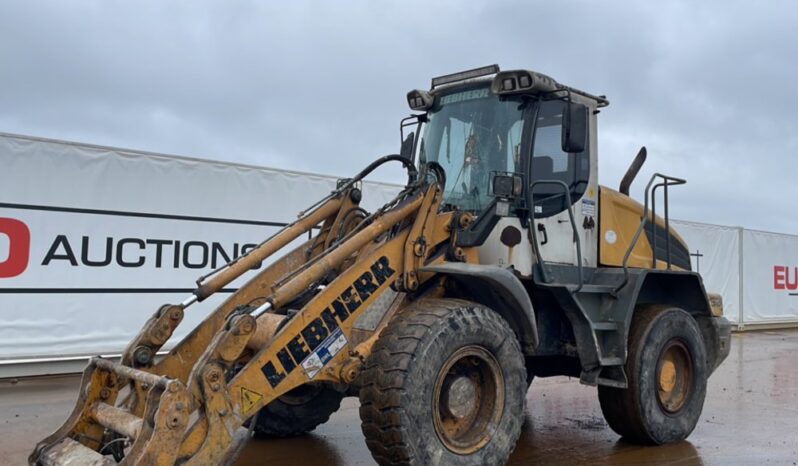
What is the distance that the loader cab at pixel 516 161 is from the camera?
5590mm

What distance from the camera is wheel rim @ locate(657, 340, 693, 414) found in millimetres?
6516

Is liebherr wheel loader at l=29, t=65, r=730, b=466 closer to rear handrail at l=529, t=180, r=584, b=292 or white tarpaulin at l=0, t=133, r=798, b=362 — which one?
rear handrail at l=529, t=180, r=584, b=292

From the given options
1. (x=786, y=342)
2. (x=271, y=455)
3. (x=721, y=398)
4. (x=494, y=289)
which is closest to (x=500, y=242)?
(x=494, y=289)

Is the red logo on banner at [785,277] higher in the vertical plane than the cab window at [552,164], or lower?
lower

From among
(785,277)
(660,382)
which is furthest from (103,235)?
(785,277)

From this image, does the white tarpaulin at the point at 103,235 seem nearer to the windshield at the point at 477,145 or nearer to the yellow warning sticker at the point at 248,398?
the windshield at the point at 477,145

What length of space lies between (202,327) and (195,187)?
225 inches

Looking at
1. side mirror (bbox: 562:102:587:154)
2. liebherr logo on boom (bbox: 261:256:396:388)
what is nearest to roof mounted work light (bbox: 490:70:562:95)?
side mirror (bbox: 562:102:587:154)

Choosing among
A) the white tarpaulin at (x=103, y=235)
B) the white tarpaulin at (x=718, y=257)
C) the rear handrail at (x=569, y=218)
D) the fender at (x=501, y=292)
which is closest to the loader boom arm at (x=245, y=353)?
the fender at (x=501, y=292)

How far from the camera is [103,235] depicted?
384 inches

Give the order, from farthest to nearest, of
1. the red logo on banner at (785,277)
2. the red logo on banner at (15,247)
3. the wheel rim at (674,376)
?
the red logo on banner at (785,277)
the red logo on banner at (15,247)
the wheel rim at (674,376)

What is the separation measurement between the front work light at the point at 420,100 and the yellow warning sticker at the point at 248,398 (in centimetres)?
307

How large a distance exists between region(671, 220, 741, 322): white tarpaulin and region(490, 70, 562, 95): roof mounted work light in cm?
1271

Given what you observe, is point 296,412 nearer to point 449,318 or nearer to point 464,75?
point 449,318
